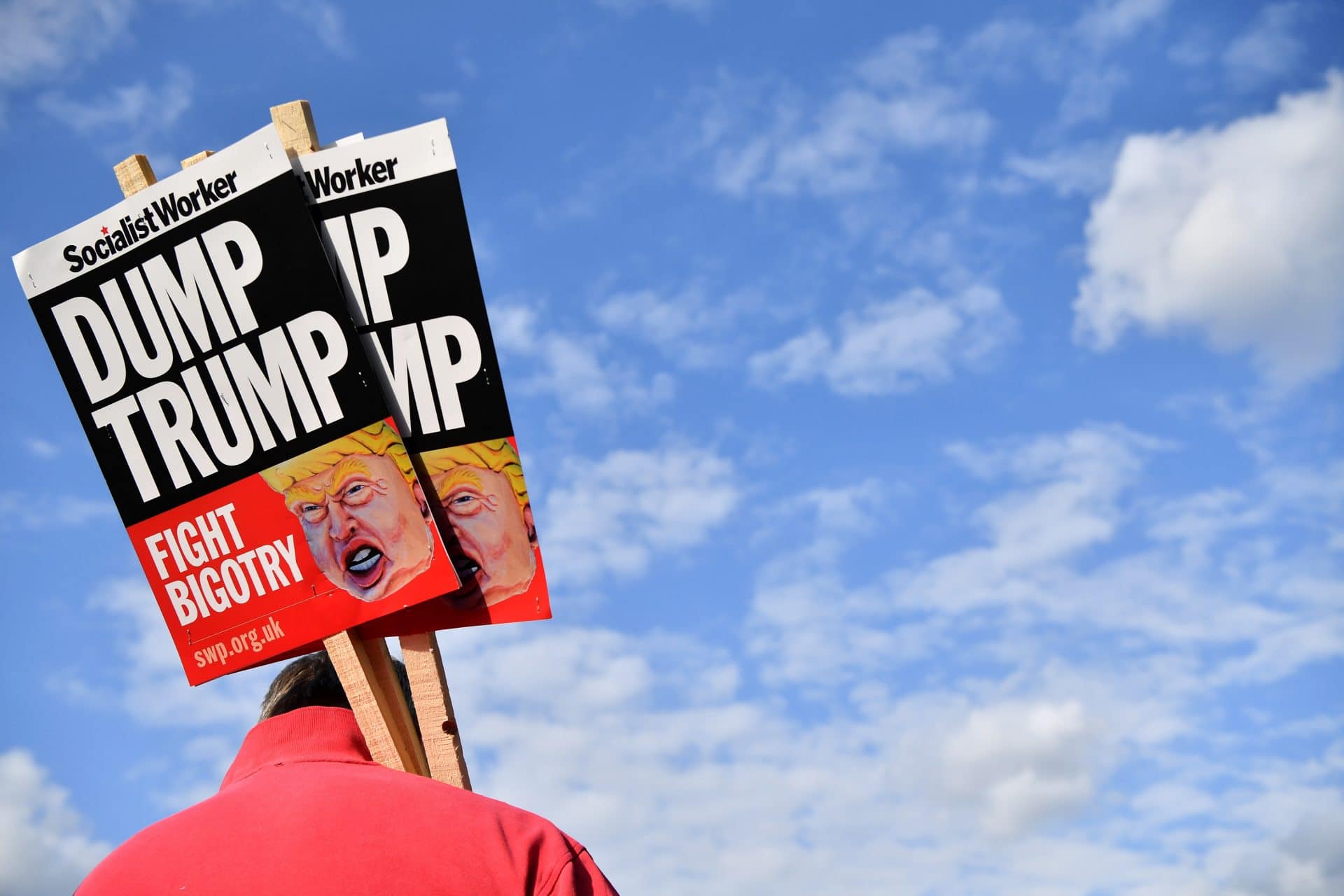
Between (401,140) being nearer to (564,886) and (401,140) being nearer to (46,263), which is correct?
(46,263)

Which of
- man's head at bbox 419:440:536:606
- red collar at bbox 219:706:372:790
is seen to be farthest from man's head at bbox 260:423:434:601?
red collar at bbox 219:706:372:790

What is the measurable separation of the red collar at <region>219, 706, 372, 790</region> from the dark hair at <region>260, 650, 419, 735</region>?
0.81ft

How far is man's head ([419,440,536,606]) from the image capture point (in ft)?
12.3

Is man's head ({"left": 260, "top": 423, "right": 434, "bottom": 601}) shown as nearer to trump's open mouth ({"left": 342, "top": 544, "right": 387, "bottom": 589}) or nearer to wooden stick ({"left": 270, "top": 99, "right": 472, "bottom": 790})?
trump's open mouth ({"left": 342, "top": 544, "right": 387, "bottom": 589})

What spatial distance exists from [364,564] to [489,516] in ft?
1.38

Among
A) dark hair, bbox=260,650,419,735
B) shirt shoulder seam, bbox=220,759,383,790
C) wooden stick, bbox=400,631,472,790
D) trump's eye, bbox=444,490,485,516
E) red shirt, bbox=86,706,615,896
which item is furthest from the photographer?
trump's eye, bbox=444,490,485,516

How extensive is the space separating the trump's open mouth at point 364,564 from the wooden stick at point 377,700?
0.56 ft

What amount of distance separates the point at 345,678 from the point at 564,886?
1.40 metres

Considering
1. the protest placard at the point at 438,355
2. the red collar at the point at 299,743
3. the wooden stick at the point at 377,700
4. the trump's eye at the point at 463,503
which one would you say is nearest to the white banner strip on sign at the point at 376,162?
the protest placard at the point at 438,355

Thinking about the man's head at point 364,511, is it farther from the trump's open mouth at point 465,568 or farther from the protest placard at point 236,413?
the trump's open mouth at point 465,568

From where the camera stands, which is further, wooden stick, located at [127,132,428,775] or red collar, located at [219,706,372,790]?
wooden stick, located at [127,132,428,775]

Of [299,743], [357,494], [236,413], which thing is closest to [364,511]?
[357,494]

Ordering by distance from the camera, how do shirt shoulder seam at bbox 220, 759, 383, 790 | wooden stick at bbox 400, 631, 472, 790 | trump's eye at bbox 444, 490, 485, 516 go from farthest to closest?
trump's eye at bbox 444, 490, 485, 516, wooden stick at bbox 400, 631, 472, 790, shirt shoulder seam at bbox 220, 759, 383, 790

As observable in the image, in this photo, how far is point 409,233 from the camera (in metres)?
3.72
